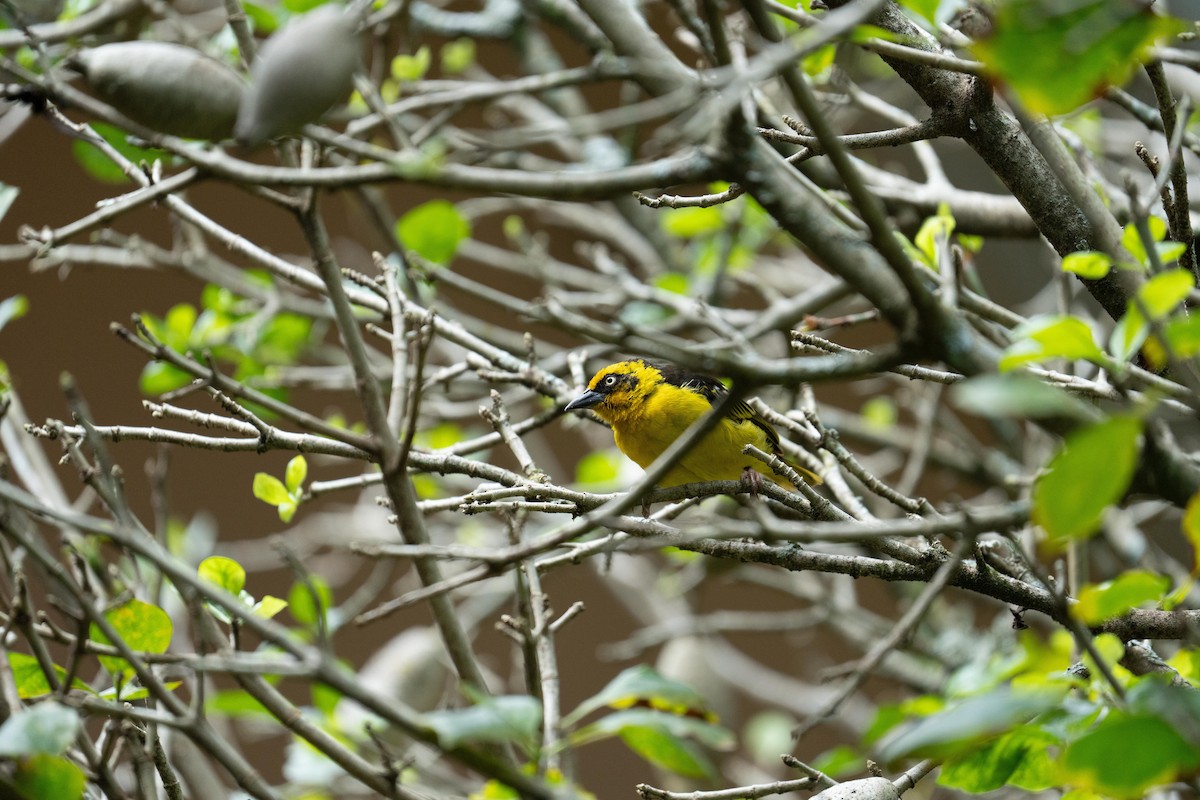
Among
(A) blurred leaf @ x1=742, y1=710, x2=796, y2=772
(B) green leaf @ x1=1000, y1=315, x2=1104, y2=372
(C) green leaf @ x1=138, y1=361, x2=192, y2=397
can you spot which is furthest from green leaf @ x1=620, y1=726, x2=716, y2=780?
(A) blurred leaf @ x1=742, y1=710, x2=796, y2=772

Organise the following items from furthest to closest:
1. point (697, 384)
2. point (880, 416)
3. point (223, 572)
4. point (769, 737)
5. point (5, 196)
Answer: point (880, 416)
point (769, 737)
point (697, 384)
point (5, 196)
point (223, 572)

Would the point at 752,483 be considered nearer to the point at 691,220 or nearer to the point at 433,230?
the point at 433,230

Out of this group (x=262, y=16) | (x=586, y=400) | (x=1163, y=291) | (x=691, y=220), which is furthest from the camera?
(x=691, y=220)

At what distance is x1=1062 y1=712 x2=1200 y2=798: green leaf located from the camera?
0.74 meters

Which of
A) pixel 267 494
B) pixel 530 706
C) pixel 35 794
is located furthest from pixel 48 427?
pixel 530 706

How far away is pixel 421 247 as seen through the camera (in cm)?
215

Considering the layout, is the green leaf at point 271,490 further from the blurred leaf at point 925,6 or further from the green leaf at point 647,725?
the blurred leaf at point 925,6

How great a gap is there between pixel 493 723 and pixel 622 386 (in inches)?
71.8

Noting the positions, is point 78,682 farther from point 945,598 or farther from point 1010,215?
point 945,598

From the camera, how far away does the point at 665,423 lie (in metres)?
2.62

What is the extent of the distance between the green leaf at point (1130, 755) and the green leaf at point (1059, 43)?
443 millimetres

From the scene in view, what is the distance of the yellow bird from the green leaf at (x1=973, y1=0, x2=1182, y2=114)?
1817 millimetres

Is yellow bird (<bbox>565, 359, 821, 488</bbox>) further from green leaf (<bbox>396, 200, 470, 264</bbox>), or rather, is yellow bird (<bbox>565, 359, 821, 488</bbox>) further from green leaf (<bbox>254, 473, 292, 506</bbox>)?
green leaf (<bbox>254, 473, 292, 506</bbox>)

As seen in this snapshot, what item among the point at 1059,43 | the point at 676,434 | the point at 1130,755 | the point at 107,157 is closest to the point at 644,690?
the point at 1130,755
